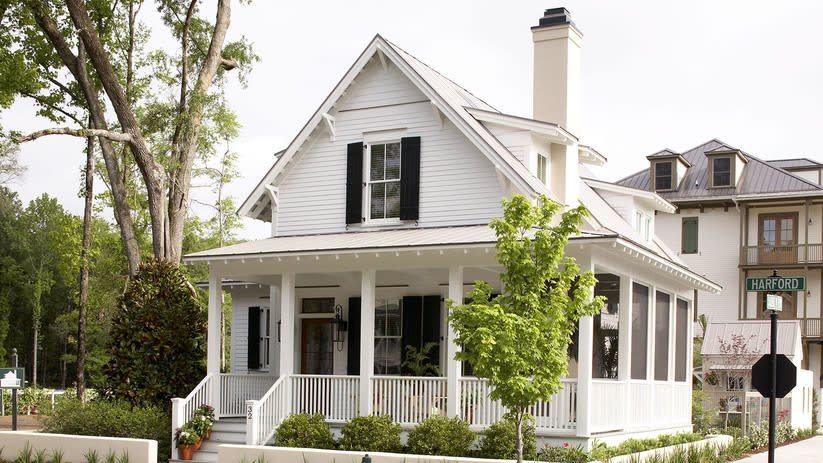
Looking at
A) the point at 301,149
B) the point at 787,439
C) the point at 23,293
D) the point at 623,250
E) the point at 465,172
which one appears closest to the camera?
the point at 623,250

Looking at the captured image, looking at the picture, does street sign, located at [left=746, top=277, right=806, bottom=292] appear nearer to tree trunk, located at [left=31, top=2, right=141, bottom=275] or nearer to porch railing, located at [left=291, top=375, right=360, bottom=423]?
porch railing, located at [left=291, top=375, right=360, bottom=423]

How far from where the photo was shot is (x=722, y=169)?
129 feet

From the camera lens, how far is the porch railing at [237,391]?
1956 centimetres

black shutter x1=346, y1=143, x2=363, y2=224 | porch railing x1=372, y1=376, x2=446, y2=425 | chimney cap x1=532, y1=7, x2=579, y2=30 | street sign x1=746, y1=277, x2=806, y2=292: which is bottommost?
porch railing x1=372, y1=376, x2=446, y2=425

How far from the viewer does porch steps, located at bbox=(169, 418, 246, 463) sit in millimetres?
17469

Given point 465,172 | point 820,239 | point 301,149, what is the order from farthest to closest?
point 820,239 → point 301,149 → point 465,172

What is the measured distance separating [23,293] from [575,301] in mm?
52924

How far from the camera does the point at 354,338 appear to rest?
20.0 m

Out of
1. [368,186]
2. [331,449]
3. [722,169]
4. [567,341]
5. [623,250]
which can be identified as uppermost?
[722,169]

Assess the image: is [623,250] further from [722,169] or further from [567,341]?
[722,169]

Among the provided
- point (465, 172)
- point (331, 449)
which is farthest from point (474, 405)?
point (465, 172)

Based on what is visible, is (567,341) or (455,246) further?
(455,246)

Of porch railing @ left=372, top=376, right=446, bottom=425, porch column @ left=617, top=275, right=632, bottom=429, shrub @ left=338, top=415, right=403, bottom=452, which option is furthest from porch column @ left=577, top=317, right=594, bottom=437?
shrub @ left=338, top=415, right=403, bottom=452

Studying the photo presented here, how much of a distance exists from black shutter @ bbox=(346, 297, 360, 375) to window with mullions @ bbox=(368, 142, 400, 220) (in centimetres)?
226
